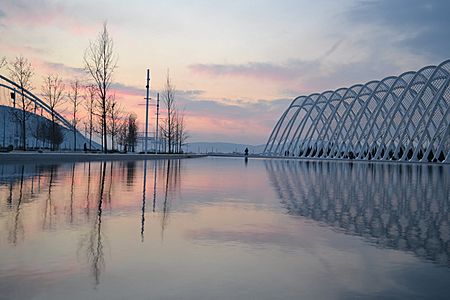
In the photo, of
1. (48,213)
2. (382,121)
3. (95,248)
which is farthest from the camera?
(382,121)

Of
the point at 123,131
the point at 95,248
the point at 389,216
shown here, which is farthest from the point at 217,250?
the point at 123,131

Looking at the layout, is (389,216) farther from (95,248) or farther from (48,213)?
(48,213)

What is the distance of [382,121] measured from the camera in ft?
207

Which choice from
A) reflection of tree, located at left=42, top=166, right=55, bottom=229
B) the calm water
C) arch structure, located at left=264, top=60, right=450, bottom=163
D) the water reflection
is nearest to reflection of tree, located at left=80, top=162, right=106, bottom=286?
the calm water

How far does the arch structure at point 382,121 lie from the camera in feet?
163

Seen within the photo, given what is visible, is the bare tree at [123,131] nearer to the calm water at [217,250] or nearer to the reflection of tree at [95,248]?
the calm water at [217,250]

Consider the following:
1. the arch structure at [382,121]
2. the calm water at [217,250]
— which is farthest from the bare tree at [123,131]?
the calm water at [217,250]

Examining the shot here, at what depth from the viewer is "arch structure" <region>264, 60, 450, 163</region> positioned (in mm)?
49750

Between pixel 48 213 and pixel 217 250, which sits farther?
pixel 48 213

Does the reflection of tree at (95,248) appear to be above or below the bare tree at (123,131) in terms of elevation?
below

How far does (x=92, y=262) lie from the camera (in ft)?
14.4

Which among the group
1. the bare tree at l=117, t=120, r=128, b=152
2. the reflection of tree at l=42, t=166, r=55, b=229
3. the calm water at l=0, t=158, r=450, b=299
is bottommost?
the calm water at l=0, t=158, r=450, b=299

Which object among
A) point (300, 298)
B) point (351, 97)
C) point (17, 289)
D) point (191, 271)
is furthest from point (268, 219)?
point (351, 97)

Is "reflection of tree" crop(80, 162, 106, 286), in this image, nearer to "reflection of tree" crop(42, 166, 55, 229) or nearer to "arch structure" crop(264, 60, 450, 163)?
"reflection of tree" crop(42, 166, 55, 229)
